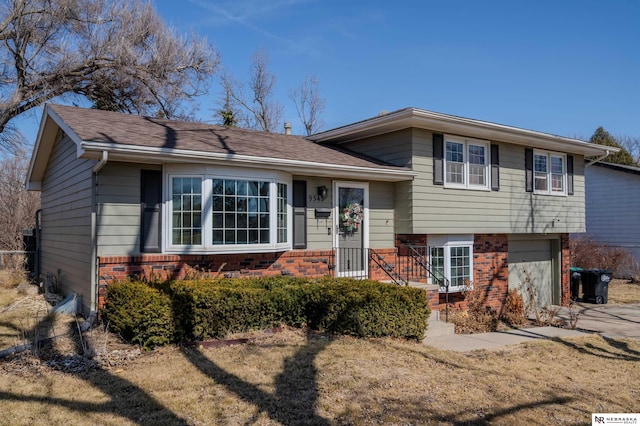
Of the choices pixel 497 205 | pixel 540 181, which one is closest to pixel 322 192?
pixel 497 205

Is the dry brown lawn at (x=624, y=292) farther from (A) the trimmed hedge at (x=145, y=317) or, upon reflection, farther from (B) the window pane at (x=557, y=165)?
(A) the trimmed hedge at (x=145, y=317)

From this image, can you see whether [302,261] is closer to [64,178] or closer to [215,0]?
[64,178]

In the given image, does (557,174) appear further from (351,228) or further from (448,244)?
(351,228)

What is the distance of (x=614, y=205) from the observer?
19.6m

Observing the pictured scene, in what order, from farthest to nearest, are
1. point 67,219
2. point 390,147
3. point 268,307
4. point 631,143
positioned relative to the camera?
point 631,143 < point 390,147 < point 67,219 < point 268,307

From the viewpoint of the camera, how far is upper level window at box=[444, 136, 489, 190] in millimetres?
11266

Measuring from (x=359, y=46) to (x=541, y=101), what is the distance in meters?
8.56

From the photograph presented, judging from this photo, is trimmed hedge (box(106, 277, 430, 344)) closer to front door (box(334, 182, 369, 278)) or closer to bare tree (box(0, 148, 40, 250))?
front door (box(334, 182, 369, 278))

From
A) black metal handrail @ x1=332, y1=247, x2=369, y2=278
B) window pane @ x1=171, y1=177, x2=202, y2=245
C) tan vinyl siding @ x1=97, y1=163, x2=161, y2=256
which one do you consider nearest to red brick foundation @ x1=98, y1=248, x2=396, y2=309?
black metal handrail @ x1=332, y1=247, x2=369, y2=278

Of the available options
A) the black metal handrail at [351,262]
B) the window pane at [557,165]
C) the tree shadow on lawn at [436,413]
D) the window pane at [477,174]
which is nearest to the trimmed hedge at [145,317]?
the tree shadow on lawn at [436,413]

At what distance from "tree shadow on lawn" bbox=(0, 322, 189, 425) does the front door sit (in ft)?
19.7

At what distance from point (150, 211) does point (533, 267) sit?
11186mm

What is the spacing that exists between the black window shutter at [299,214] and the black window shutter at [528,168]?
6.68 m

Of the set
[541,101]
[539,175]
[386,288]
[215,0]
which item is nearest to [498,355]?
[386,288]
